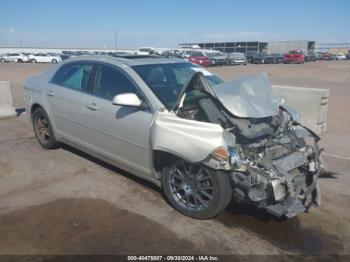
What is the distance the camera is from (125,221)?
3969 mm

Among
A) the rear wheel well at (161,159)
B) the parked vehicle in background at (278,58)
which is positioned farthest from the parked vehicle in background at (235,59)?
the rear wheel well at (161,159)

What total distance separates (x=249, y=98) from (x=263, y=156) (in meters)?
0.72

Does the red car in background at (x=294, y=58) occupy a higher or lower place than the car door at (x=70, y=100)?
lower

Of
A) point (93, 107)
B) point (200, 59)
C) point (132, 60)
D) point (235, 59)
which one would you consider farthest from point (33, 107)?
point (235, 59)

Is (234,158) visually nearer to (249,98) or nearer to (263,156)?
(263,156)

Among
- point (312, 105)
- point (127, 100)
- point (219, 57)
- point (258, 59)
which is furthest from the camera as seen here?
point (258, 59)

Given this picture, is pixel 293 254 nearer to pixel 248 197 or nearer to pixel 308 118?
pixel 248 197

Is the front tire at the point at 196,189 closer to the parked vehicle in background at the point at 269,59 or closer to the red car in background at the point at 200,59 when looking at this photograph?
the red car in background at the point at 200,59

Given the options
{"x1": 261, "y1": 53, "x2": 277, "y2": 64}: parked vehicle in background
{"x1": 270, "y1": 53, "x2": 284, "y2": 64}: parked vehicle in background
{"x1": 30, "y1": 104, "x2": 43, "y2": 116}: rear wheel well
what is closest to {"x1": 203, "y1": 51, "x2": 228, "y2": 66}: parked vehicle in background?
{"x1": 261, "y1": 53, "x2": 277, "y2": 64}: parked vehicle in background

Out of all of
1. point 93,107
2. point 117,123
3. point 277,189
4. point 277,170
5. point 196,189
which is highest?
point 93,107

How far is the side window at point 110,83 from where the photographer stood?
4.55 metres

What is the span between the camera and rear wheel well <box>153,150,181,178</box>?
4078 millimetres

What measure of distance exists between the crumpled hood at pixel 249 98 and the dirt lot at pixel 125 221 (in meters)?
1.17

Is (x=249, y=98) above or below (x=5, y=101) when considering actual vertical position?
above
